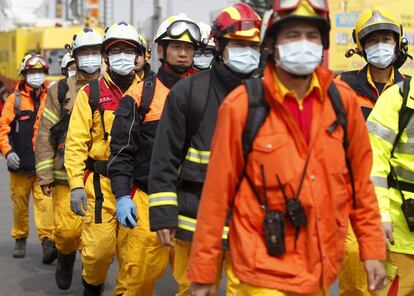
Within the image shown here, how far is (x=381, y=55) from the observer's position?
261 inches

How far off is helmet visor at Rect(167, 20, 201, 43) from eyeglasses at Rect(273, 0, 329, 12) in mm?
2428

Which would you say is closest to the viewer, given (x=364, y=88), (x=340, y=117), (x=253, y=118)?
(x=253, y=118)

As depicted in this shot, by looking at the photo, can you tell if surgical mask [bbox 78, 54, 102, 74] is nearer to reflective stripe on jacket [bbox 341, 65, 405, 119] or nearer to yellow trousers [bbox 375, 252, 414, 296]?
reflective stripe on jacket [bbox 341, 65, 405, 119]

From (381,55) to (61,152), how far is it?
3213mm

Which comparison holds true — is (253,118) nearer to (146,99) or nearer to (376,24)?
(146,99)

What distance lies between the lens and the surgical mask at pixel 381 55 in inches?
261

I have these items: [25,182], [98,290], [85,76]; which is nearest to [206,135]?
[98,290]

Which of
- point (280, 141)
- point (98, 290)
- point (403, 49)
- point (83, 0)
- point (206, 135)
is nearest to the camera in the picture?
point (280, 141)

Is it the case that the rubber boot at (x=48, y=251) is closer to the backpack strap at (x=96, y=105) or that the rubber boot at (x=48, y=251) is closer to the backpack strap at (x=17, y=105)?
the backpack strap at (x=17, y=105)

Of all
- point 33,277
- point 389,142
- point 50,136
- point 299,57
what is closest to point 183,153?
point 389,142

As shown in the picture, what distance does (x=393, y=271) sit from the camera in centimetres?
543

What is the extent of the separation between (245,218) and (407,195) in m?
1.57

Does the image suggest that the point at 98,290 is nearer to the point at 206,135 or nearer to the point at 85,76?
the point at 85,76

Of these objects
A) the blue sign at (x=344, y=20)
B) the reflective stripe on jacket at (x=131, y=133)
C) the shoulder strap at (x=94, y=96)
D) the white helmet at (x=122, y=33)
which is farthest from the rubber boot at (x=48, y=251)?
the blue sign at (x=344, y=20)
